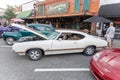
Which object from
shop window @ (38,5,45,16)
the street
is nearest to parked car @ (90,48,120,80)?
the street

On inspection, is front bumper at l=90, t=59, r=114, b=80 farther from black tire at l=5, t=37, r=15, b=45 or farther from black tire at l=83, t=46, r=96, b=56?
black tire at l=5, t=37, r=15, b=45

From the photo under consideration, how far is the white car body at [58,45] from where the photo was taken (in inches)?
241

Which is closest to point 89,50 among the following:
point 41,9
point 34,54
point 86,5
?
point 34,54

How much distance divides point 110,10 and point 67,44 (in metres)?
8.20

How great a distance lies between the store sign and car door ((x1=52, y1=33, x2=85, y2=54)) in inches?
477

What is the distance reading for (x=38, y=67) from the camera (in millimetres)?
5520

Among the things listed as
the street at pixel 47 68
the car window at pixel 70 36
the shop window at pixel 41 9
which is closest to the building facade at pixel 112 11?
the car window at pixel 70 36

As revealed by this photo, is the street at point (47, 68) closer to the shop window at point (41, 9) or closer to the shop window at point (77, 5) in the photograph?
the shop window at point (77, 5)

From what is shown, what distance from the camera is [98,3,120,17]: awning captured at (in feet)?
41.4

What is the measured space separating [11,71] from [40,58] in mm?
1710

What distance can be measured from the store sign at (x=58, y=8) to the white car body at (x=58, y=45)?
39.2 ft

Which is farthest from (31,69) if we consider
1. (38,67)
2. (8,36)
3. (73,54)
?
(8,36)

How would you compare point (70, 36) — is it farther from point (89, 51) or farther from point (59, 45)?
point (89, 51)

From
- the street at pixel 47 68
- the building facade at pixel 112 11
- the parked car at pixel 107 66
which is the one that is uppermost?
the building facade at pixel 112 11
